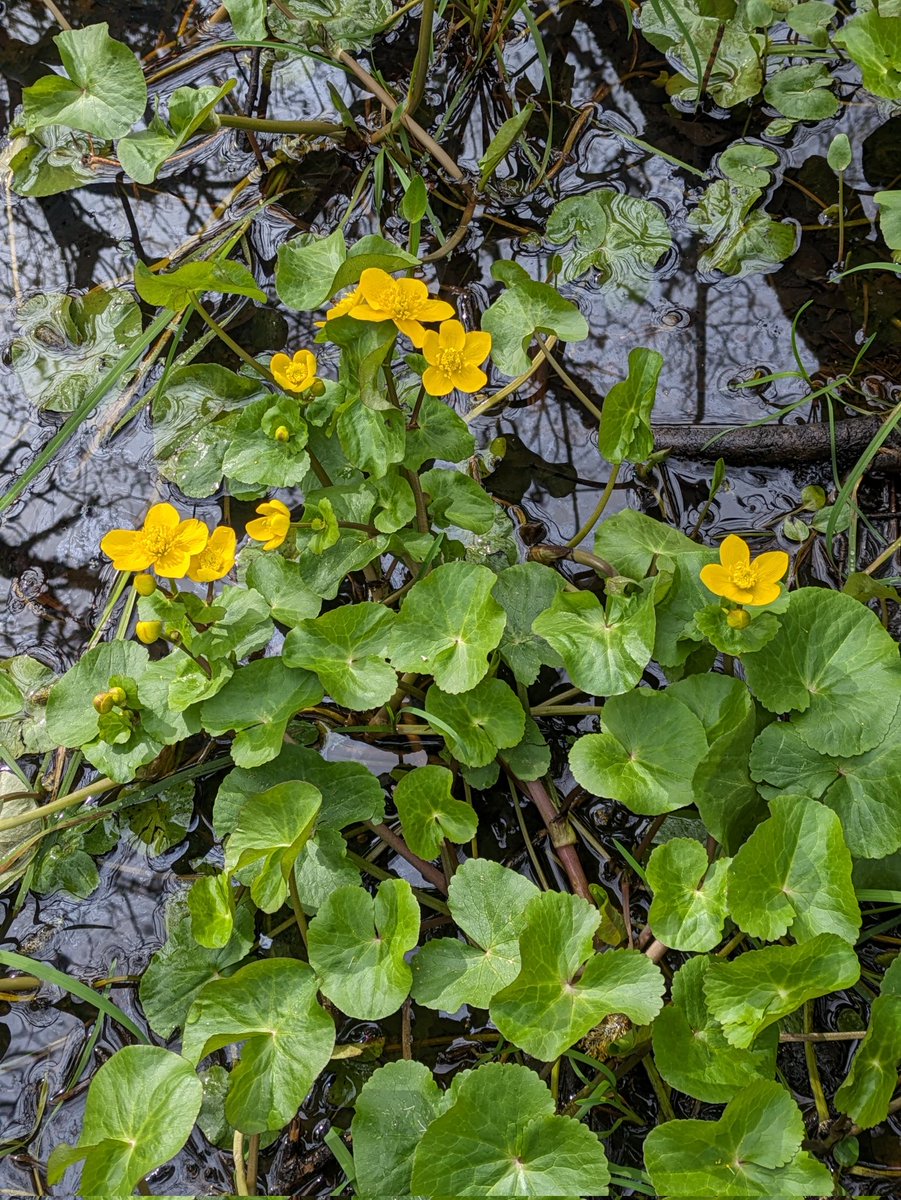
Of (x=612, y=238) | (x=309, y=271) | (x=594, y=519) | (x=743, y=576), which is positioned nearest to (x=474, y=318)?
(x=612, y=238)

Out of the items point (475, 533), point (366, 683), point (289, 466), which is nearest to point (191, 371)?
point (289, 466)

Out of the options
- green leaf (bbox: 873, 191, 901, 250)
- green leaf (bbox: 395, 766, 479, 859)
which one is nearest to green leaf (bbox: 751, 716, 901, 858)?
green leaf (bbox: 395, 766, 479, 859)

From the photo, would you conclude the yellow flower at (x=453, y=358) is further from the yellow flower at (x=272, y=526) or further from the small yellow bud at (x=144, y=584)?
the small yellow bud at (x=144, y=584)

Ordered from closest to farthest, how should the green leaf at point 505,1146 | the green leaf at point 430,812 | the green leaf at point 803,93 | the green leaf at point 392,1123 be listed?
the green leaf at point 505,1146 < the green leaf at point 392,1123 < the green leaf at point 430,812 < the green leaf at point 803,93

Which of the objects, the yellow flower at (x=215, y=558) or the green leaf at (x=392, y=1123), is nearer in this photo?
the green leaf at (x=392, y=1123)

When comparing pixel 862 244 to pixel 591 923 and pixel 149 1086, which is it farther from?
pixel 149 1086

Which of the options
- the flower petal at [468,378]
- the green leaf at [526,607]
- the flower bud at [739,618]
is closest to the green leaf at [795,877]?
the flower bud at [739,618]

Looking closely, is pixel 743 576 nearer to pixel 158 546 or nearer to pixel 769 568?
pixel 769 568
